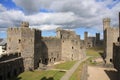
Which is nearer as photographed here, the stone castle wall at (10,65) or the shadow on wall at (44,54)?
the stone castle wall at (10,65)

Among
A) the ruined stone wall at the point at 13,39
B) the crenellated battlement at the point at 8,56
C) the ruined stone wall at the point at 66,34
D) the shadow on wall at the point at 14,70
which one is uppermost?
the ruined stone wall at the point at 66,34

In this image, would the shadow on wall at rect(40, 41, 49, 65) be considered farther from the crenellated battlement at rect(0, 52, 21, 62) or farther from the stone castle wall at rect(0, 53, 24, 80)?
the crenellated battlement at rect(0, 52, 21, 62)

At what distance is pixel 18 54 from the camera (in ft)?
107

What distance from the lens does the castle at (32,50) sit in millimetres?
29266

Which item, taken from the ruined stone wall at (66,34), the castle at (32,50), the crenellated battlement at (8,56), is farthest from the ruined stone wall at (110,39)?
the crenellated battlement at (8,56)

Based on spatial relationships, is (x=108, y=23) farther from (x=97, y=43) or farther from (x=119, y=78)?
(x=97, y=43)

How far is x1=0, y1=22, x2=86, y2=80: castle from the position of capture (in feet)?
96.0

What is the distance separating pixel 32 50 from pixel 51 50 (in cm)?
1335

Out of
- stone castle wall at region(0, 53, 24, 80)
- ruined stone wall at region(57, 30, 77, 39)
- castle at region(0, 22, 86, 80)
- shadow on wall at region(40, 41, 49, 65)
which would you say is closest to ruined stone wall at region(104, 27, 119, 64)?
castle at region(0, 22, 86, 80)

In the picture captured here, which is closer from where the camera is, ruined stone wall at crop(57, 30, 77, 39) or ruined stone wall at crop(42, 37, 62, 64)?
ruined stone wall at crop(42, 37, 62, 64)

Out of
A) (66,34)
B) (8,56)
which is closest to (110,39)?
(66,34)

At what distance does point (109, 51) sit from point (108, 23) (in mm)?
11173

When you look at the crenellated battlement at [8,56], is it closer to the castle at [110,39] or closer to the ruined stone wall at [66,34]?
the ruined stone wall at [66,34]

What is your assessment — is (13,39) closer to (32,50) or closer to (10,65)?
(32,50)
